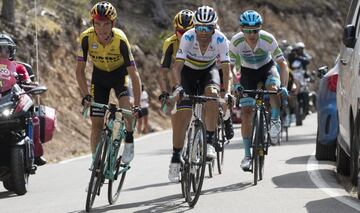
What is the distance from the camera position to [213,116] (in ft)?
38.6

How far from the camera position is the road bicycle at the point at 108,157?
9.96 m

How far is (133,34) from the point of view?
35906mm

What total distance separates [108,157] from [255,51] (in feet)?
11.3

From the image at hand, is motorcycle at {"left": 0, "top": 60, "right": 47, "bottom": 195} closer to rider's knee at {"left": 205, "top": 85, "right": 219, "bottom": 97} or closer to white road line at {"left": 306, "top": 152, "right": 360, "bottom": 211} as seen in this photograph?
rider's knee at {"left": 205, "top": 85, "right": 219, "bottom": 97}

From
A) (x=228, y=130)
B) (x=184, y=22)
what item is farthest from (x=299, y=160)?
(x=184, y=22)

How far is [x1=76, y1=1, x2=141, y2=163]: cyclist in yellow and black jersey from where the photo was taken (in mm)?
10727

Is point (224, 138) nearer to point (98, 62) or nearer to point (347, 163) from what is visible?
point (347, 163)

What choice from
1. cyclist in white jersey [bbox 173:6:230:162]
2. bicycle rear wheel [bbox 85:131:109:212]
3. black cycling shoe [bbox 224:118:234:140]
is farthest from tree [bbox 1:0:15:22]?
bicycle rear wheel [bbox 85:131:109:212]

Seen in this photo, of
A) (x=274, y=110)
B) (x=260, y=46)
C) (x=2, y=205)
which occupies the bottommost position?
(x=2, y=205)

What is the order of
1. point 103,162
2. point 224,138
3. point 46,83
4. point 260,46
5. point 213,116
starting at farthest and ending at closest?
1. point 46,83
2. point 224,138
3. point 260,46
4. point 213,116
5. point 103,162

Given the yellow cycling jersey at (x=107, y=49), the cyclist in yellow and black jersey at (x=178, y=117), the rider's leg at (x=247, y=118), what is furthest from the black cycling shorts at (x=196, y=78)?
the yellow cycling jersey at (x=107, y=49)

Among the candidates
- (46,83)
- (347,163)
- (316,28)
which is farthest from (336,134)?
(316,28)

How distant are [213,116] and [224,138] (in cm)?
262

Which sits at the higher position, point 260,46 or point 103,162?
point 260,46
